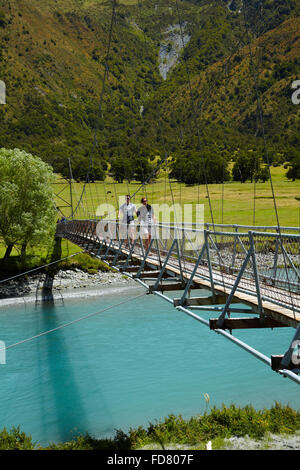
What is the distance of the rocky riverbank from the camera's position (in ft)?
104

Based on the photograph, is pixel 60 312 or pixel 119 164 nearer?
pixel 60 312

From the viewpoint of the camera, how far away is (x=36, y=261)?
114ft

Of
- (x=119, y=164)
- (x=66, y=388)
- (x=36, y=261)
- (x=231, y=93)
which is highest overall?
(x=231, y=93)

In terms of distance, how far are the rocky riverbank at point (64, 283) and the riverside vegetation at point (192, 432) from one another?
19703 mm

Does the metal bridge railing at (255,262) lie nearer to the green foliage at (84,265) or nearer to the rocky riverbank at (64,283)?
the rocky riverbank at (64,283)

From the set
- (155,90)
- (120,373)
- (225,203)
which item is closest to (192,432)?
(120,373)

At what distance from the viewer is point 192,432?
1152cm

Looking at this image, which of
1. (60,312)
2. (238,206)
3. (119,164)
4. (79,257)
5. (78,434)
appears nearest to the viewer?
(78,434)

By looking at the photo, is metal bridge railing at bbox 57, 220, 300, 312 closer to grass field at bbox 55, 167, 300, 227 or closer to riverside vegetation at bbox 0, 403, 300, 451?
riverside vegetation at bbox 0, 403, 300, 451

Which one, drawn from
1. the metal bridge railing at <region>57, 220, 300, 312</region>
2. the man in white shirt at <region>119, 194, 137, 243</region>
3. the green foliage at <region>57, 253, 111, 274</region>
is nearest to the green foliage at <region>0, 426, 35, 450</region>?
the metal bridge railing at <region>57, 220, 300, 312</region>

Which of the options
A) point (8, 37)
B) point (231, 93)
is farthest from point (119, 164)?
point (8, 37)

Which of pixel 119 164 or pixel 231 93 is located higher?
pixel 231 93
